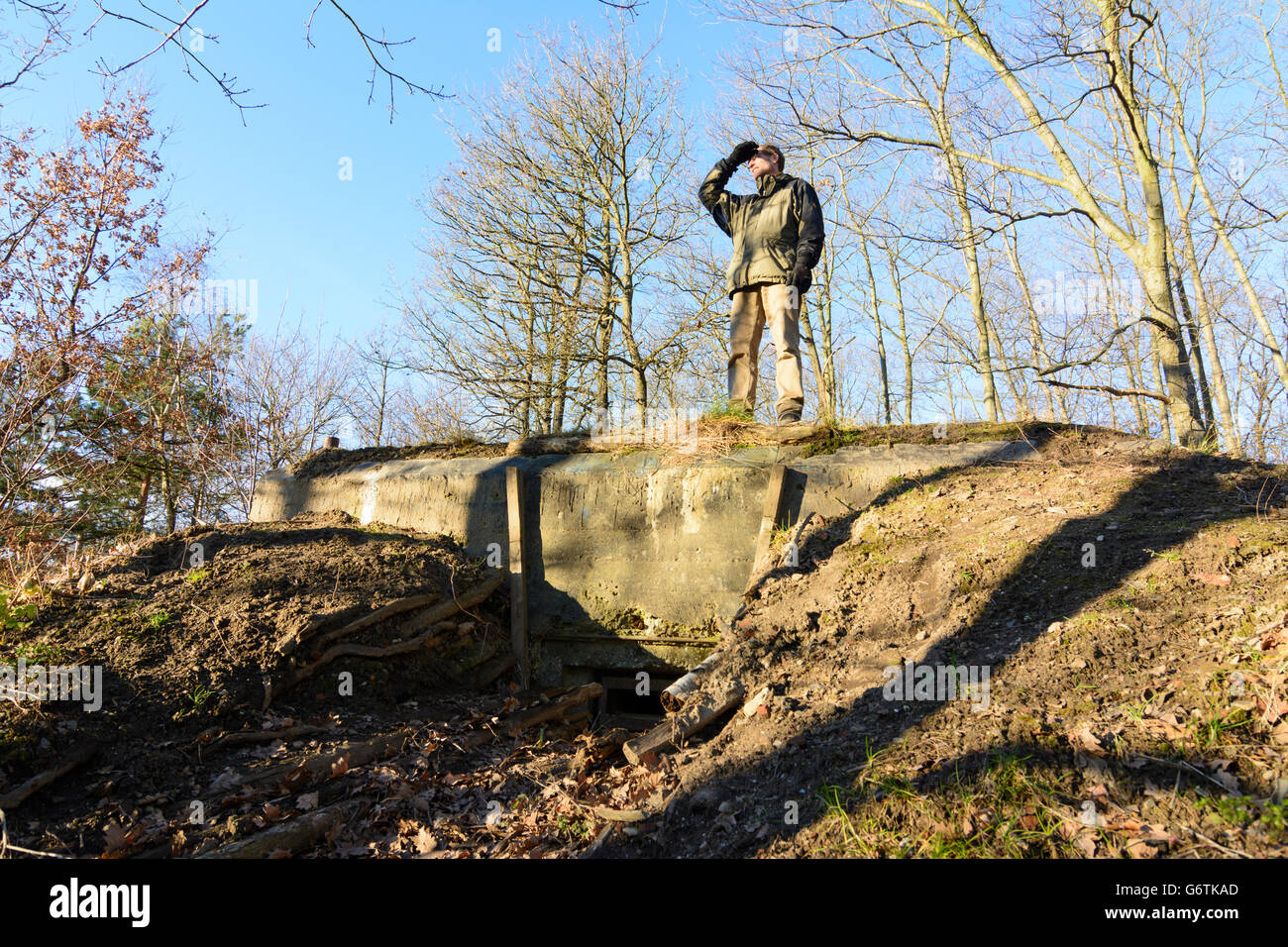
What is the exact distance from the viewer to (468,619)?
6234mm

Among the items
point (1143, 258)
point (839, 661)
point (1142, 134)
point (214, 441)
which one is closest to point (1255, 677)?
point (839, 661)

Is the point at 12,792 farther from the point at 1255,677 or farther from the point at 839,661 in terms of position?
the point at 1255,677

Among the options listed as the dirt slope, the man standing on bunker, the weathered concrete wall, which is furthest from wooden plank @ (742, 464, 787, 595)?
the man standing on bunker

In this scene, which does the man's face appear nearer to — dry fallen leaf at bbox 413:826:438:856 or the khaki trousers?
the khaki trousers

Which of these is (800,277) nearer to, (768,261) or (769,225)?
(768,261)

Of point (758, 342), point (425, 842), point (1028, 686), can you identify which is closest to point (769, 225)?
point (758, 342)

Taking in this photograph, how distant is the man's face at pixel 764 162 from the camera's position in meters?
6.96

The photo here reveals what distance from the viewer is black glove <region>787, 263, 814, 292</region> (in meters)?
6.51

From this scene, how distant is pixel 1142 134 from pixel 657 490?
8.01m

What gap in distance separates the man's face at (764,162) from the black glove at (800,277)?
1.13 m

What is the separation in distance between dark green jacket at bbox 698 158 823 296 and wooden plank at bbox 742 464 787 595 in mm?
1802

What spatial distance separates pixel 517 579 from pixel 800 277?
3.83 m
